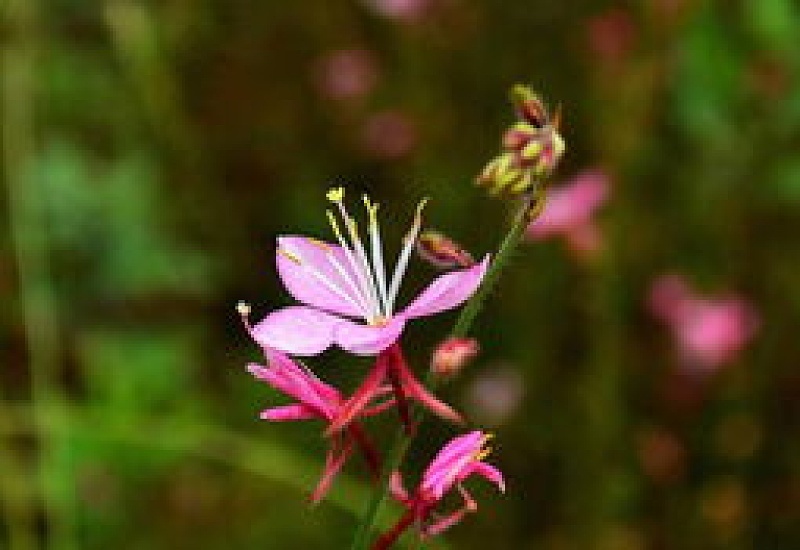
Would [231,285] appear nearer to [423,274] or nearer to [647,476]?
[423,274]

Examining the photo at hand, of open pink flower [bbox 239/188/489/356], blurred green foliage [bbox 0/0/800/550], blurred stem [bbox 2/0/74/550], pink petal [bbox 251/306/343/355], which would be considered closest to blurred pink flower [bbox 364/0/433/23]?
blurred green foliage [bbox 0/0/800/550]

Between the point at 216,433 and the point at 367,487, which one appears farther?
the point at 367,487

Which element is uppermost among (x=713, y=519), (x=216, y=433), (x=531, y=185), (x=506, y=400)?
(x=531, y=185)

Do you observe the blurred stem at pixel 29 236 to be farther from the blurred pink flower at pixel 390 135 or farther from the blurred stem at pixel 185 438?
the blurred pink flower at pixel 390 135

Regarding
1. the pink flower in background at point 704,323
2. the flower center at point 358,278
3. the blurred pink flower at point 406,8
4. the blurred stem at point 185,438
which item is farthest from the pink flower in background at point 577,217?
the flower center at point 358,278

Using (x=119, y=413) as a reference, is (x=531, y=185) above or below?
above

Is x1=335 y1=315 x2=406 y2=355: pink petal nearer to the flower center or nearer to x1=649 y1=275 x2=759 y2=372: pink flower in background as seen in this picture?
the flower center

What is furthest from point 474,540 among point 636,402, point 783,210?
point 783,210
